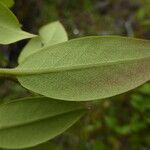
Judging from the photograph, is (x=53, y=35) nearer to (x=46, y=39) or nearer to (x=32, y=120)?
(x=46, y=39)

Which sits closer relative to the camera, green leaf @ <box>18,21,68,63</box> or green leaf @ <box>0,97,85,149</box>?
green leaf @ <box>0,97,85,149</box>

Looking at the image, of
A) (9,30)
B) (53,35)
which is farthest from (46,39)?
(9,30)

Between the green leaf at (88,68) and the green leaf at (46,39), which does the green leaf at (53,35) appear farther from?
the green leaf at (88,68)

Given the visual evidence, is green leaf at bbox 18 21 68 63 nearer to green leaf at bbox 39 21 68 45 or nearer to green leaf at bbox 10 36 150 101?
green leaf at bbox 39 21 68 45

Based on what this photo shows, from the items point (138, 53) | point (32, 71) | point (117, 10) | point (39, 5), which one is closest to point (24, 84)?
point (32, 71)

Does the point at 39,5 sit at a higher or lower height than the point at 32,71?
lower

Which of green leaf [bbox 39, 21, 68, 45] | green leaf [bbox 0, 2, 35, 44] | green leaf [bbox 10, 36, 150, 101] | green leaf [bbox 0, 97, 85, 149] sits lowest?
green leaf [bbox 0, 97, 85, 149]

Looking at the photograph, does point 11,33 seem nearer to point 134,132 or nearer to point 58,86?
point 58,86

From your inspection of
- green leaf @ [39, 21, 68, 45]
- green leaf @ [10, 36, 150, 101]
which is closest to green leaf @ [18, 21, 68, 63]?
green leaf @ [39, 21, 68, 45]
